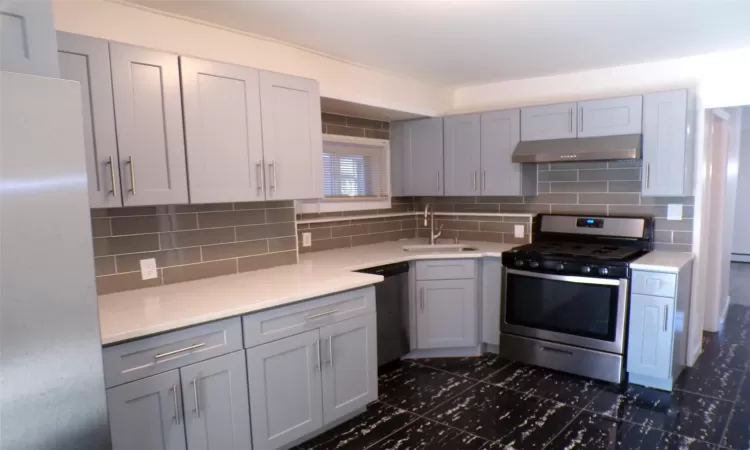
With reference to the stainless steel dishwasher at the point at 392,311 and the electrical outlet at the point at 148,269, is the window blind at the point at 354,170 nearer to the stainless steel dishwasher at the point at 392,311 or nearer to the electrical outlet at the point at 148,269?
the stainless steel dishwasher at the point at 392,311

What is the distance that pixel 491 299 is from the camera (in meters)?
3.59

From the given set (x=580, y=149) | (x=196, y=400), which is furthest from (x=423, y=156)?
(x=196, y=400)

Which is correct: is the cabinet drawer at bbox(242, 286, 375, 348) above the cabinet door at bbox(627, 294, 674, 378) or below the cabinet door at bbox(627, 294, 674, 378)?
above

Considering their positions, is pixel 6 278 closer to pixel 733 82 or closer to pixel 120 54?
pixel 120 54

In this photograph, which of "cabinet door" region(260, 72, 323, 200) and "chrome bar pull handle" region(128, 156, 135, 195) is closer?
"chrome bar pull handle" region(128, 156, 135, 195)

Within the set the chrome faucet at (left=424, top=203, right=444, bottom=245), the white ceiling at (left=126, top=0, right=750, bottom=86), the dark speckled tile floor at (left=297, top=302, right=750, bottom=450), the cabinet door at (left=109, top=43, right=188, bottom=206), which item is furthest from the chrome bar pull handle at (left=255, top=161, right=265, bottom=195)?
the chrome faucet at (left=424, top=203, right=444, bottom=245)

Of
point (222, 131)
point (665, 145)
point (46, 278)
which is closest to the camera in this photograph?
point (46, 278)

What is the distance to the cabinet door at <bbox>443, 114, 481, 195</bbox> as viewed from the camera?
387 centimetres

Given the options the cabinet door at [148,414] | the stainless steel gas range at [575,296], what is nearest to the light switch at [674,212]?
the stainless steel gas range at [575,296]

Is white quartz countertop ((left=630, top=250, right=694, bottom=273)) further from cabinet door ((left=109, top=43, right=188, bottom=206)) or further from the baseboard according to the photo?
cabinet door ((left=109, top=43, right=188, bottom=206))

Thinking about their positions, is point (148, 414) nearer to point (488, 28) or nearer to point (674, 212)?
point (488, 28)

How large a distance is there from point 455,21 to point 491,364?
8.01ft

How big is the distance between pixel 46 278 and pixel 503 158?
128 inches

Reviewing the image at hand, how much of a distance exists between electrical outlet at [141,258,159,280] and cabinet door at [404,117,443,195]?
239cm
